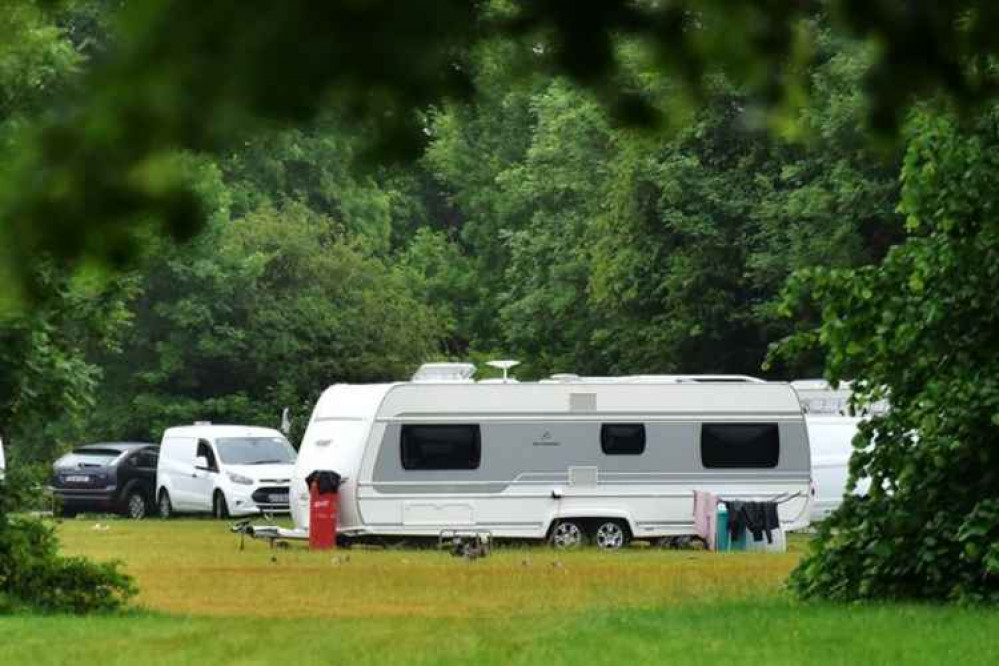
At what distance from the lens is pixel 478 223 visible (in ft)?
217

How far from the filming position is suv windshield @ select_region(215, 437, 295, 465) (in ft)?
145

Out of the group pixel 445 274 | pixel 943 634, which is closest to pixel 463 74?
pixel 943 634

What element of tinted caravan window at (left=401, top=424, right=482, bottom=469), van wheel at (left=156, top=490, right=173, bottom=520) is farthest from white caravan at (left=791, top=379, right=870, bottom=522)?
van wheel at (left=156, top=490, right=173, bottom=520)

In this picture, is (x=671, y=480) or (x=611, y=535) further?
(x=671, y=480)

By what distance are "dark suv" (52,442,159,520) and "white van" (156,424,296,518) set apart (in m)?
1.13

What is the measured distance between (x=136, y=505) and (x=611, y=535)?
659 inches

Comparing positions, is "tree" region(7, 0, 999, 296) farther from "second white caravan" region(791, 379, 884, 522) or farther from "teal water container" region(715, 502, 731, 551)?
"second white caravan" region(791, 379, 884, 522)

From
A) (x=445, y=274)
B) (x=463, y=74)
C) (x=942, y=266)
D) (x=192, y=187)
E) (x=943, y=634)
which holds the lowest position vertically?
(x=943, y=634)

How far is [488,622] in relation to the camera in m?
17.4

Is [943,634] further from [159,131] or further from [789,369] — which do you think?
[789,369]

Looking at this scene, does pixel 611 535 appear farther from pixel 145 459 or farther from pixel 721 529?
pixel 145 459

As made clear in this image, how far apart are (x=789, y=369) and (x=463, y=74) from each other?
42.9 m

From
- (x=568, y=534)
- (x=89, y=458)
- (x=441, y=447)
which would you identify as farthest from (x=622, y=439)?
(x=89, y=458)

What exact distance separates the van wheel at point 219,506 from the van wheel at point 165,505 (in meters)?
1.38
